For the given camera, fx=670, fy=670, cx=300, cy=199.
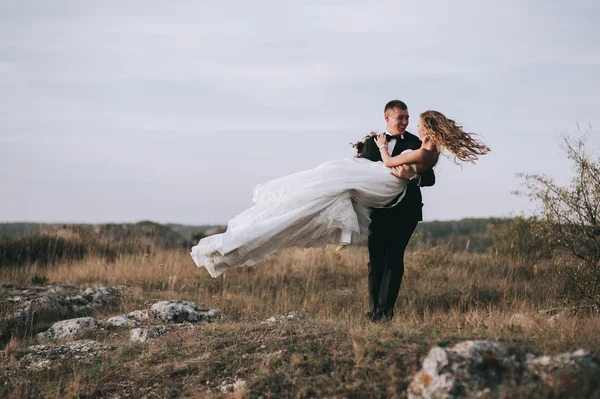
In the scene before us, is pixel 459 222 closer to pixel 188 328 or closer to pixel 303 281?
pixel 303 281

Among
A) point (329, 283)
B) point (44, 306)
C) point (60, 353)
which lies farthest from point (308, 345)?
point (329, 283)

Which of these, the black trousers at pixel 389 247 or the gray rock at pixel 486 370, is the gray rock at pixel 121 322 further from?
the gray rock at pixel 486 370

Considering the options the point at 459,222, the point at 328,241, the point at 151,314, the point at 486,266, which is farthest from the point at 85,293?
the point at 459,222

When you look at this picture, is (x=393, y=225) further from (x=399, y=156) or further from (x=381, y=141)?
(x=381, y=141)

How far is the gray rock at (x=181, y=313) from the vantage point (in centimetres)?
1096

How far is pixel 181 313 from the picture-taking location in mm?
11086

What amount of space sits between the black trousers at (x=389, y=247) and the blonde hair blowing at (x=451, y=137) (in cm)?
110

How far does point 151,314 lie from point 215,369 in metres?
4.28

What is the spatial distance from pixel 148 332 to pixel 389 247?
356 cm

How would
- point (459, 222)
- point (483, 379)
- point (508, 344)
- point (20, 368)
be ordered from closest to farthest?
point (483, 379), point (508, 344), point (20, 368), point (459, 222)

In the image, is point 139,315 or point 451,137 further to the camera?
point 139,315

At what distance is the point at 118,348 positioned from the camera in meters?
8.53

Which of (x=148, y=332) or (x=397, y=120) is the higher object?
(x=397, y=120)

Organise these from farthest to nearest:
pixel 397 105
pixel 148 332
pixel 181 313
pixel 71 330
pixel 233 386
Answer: pixel 181 313, pixel 71 330, pixel 148 332, pixel 397 105, pixel 233 386
